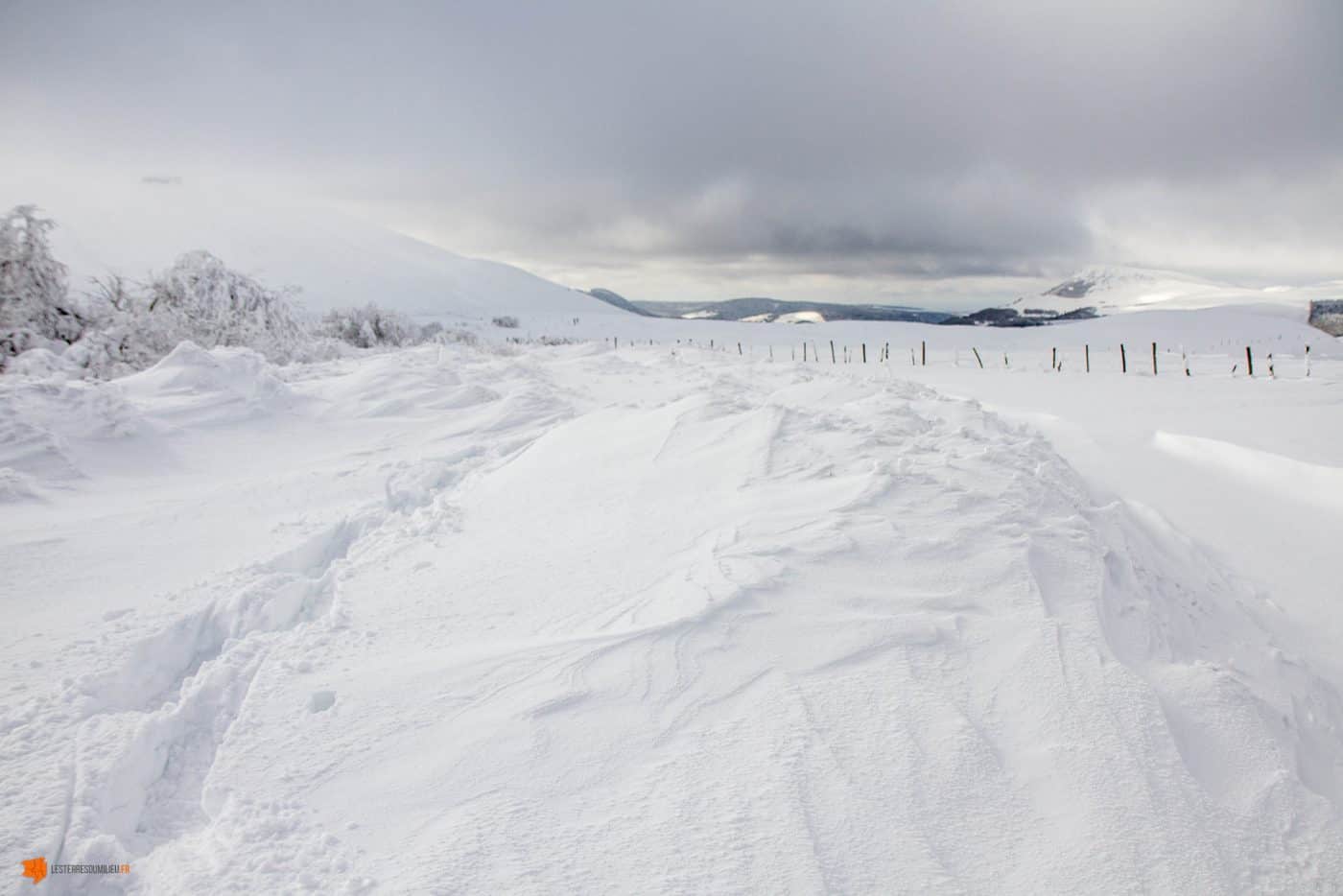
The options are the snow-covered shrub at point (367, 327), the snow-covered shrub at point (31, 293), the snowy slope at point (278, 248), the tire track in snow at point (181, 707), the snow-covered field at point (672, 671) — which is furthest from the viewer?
the snowy slope at point (278, 248)

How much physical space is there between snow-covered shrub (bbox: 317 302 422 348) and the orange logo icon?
27591mm

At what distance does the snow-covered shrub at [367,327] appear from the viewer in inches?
1107

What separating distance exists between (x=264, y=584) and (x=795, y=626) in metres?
3.32

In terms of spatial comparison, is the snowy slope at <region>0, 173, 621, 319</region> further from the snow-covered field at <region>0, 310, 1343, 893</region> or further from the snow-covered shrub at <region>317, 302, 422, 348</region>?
the snow-covered field at <region>0, 310, 1343, 893</region>

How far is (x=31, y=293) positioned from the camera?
47.1 feet

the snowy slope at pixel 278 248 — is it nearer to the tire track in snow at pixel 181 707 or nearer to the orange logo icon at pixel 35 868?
the tire track in snow at pixel 181 707

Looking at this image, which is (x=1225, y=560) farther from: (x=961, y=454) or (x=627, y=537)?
(x=627, y=537)

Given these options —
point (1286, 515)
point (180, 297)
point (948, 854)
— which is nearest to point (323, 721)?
point (948, 854)

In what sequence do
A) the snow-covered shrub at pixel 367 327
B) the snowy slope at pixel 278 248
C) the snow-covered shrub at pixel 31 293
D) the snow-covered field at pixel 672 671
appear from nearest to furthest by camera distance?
the snow-covered field at pixel 672 671, the snow-covered shrub at pixel 31 293, the snow-covered shrub at pixel 367 327, the snowy slope at pixel 278 248

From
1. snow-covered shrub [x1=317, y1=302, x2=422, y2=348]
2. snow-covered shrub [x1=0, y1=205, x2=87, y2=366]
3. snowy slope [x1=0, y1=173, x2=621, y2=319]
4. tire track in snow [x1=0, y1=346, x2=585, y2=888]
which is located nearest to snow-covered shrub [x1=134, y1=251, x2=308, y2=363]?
snow-covered shrub [x1=0, y1=205, x2=87, y2=366]

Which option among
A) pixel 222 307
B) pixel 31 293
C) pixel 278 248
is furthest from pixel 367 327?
pixel 278 248

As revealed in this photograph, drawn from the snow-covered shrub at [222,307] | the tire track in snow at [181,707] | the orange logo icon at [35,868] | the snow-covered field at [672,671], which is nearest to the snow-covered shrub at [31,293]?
the snow-covered shrub at [222,307]

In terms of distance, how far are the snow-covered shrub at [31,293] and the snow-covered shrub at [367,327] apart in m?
12.0

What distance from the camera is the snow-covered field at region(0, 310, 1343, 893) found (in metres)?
2.35
